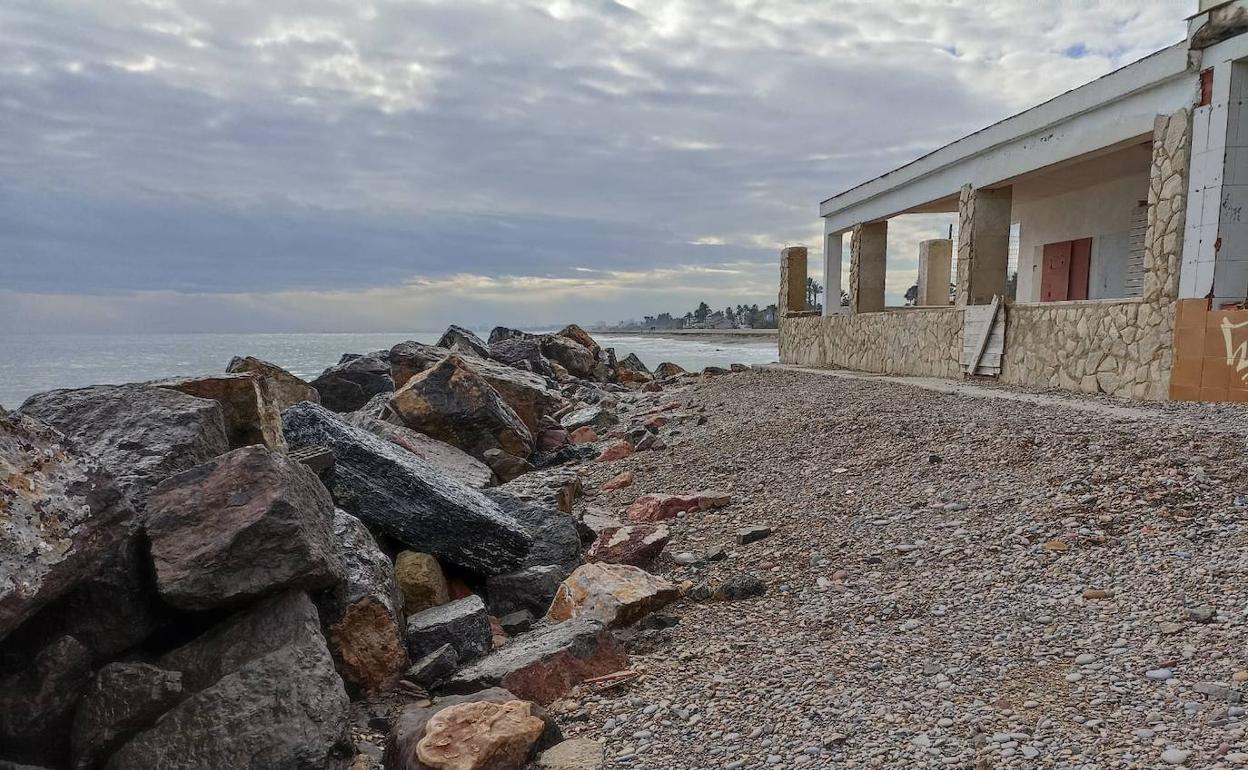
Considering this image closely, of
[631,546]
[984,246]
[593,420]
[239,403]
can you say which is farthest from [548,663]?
[984,246]

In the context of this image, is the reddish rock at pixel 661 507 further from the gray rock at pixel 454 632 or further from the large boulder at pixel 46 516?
the large boulder at pixel 46 516

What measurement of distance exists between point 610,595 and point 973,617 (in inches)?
75.6

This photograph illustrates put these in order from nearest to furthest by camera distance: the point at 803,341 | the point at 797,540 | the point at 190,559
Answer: the point at 190,559 → the point at 797,540 → the point at 803,341

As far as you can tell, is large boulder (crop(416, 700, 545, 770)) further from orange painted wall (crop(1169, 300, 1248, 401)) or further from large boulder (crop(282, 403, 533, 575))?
orange painted wall (crop(1169, 300, 1248, 401))

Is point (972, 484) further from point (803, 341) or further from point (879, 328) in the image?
point (803, 341)

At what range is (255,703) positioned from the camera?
297 centimetres

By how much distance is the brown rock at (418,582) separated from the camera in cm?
457

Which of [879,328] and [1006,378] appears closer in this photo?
[1006,378]

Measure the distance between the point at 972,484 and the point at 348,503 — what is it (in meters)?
4.36

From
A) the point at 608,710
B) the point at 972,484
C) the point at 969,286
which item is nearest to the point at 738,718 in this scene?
the point at 608,710

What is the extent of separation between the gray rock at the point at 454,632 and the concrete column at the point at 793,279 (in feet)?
56.8

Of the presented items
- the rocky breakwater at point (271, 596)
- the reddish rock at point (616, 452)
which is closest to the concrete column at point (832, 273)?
the reddish rock at point (616, 452)

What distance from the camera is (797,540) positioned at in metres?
5.36

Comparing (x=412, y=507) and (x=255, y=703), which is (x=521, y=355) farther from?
(x=255, y=703)
